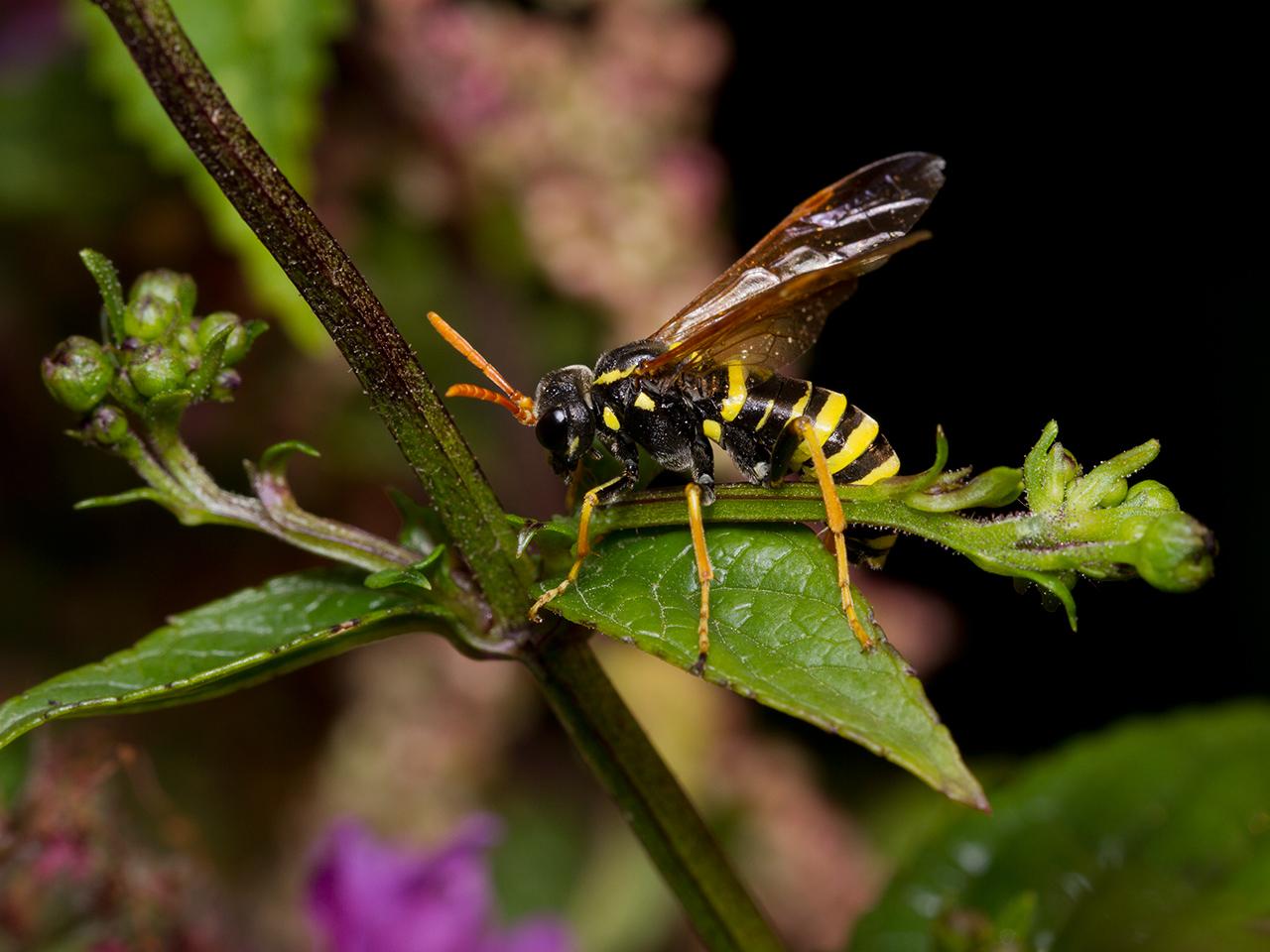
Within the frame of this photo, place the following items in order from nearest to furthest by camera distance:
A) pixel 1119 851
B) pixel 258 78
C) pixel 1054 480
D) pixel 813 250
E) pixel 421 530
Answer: pixel 1054 480
pixel 421 530
pixel 813 250
pixel 1119 851
pixel 258 78

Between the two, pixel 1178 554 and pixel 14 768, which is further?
pixel 14 768

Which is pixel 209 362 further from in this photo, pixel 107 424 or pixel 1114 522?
pixel 1114 522

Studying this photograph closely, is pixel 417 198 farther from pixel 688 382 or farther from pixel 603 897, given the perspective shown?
pixel 603 897

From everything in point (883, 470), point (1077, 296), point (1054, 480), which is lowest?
point (1077, 296)

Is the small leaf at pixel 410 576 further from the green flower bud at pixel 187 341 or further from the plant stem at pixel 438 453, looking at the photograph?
the green flower bud at pixel 187 341

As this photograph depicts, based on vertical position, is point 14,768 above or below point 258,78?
below

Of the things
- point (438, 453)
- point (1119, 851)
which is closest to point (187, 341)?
point (438, 453)

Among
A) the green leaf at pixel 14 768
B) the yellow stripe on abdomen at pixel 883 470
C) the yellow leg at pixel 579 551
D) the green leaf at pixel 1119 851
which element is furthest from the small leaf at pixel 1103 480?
the green leaf at pixel 14 768

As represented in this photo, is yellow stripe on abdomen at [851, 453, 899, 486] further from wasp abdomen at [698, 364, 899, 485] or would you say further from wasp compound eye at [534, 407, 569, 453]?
wasp compound eye at [534, 407, 569, 453]
